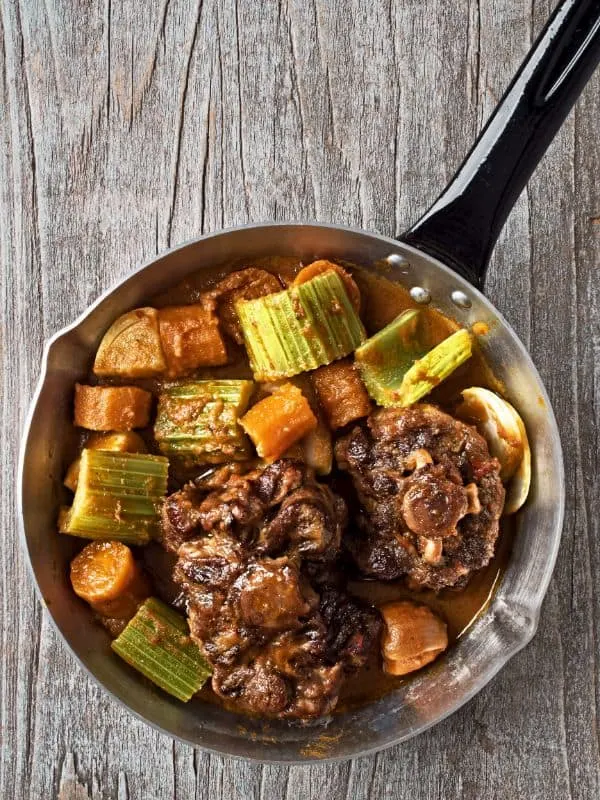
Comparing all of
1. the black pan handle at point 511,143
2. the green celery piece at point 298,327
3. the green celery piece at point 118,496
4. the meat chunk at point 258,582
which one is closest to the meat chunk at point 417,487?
the meat chunk at point 258,582

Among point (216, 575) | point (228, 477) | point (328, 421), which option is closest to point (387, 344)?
point (328, 421)

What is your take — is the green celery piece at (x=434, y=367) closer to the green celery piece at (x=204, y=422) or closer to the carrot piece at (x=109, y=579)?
the green celery piece at (x=204, y=422)

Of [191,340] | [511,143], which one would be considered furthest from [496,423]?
[191,340]

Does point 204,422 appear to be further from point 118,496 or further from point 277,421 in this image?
point 118,496

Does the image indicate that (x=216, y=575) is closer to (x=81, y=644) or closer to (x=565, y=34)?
(x=81, y=644)

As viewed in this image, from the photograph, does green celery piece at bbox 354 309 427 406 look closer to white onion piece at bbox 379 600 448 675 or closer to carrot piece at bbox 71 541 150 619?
white onion piece at bbox 379 600 448 675

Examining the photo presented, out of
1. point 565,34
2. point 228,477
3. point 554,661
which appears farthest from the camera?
point 554,661

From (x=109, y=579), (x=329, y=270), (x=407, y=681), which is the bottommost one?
(x=407, y=681)
